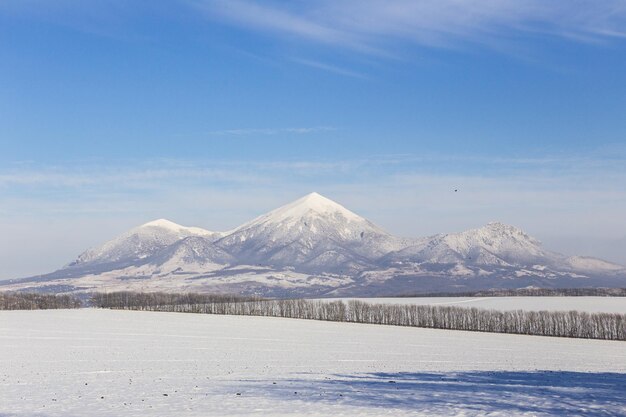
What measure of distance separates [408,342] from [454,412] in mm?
59877

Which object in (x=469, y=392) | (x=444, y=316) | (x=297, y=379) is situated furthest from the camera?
(x=444, y=316)

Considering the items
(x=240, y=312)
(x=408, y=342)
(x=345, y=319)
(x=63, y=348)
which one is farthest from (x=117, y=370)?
(x=240, y=312)

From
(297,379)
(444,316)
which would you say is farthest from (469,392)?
(444,316)

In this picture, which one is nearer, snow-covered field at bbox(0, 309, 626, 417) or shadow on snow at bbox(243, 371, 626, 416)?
shadow on snow at bbox(243, 371, 626, 416)

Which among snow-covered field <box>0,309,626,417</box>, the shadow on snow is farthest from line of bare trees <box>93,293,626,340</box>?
the shadow on snow

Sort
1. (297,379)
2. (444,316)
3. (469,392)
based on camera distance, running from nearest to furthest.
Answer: (469,392) < (297,379) < (444,316)

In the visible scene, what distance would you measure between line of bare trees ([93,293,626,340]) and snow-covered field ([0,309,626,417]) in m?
41.3

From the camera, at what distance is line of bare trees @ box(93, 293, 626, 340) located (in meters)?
120

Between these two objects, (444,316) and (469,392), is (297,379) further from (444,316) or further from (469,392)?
(444,316)

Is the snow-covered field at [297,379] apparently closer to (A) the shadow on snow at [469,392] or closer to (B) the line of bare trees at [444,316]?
(A) the shadow on snow at [469,392]

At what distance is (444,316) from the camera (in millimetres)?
137125

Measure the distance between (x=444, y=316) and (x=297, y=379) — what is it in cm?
9974

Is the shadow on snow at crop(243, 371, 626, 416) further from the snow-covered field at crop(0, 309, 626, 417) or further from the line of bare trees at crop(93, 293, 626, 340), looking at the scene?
the line of bare trees at crop(93, 293, 626, 340)

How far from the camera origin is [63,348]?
68625mm
